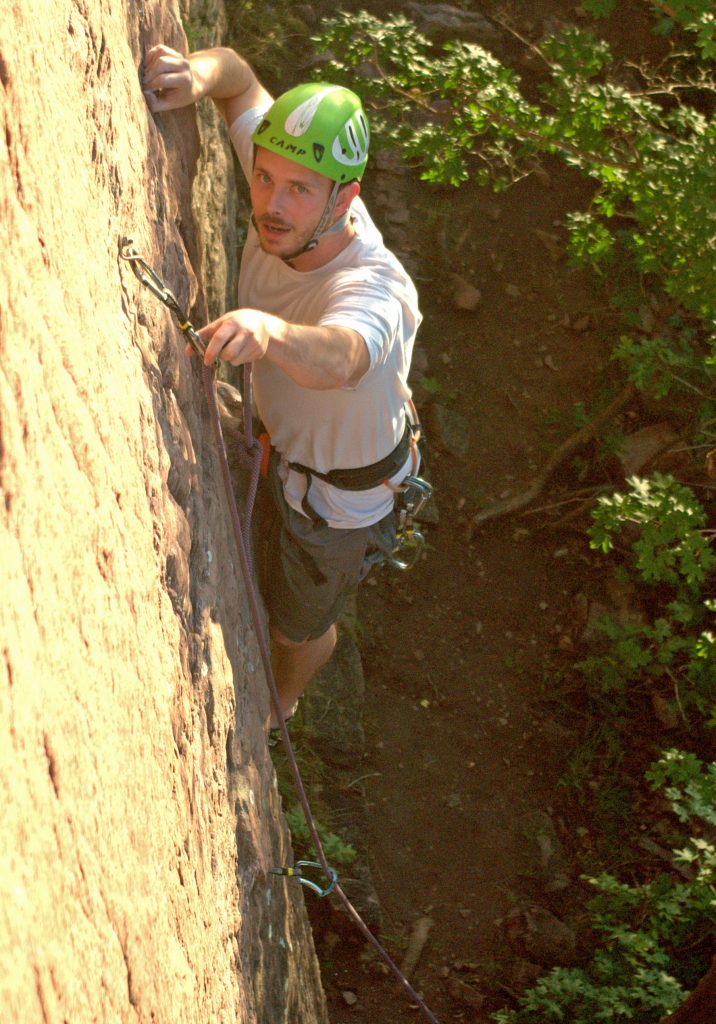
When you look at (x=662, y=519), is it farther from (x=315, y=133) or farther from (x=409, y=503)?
(x=315, y=133)

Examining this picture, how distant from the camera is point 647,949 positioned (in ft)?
14.8

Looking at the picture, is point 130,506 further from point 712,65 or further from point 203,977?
point 712,65

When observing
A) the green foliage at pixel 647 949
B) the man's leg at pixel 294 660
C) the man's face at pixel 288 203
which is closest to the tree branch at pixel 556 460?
the green foliage at pixel 647 949

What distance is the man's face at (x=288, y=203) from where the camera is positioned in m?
2.79

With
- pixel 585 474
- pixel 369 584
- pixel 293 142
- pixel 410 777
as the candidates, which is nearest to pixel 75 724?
pixel 293 142

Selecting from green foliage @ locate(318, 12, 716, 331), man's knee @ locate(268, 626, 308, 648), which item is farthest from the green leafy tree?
man's knee @ locate(268, 626, 308, 648)

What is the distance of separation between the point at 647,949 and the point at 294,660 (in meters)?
2.04

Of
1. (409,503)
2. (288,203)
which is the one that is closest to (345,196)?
(288,203)

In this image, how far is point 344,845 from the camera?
4805 millimetres

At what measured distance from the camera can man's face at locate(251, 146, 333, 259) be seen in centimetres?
279

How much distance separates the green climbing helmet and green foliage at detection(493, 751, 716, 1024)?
2.85 meters

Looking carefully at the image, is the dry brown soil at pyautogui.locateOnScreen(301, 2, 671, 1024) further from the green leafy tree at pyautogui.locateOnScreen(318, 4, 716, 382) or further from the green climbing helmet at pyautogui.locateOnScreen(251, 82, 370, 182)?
the green climbing helmet at pyautogui.locateOnScreen(251, 82, 370, 182)

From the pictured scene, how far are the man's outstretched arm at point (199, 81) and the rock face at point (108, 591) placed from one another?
0.07 m

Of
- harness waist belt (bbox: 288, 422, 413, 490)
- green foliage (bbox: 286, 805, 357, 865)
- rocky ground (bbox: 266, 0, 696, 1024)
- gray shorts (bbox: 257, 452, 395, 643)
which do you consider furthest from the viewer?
rocky ground (bbox: 266, 0, 696, 1024)
